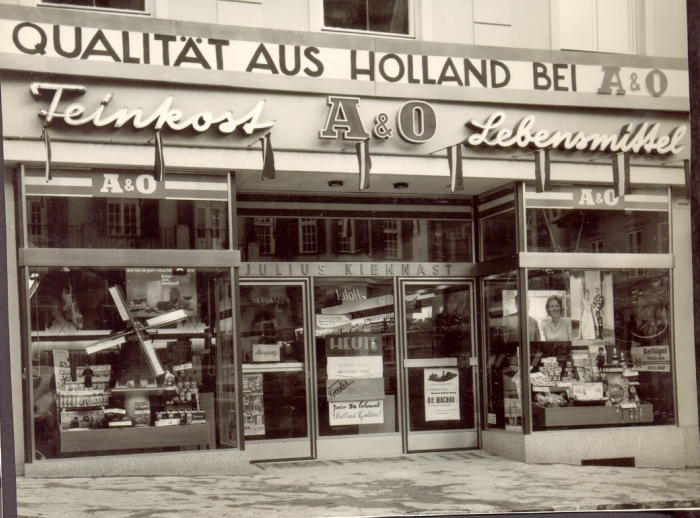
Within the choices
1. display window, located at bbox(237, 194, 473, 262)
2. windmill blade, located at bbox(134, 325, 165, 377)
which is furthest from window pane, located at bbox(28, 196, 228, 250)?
display window, located at bbox(237, 194, 473, 262)

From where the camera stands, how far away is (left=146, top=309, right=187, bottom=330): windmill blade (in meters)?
7.20

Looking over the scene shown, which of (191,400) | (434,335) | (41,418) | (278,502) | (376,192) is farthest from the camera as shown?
(434,335)

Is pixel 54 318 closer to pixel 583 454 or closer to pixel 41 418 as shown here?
pixel 41 418

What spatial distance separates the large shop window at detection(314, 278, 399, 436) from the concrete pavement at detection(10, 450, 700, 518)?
98 centimetres

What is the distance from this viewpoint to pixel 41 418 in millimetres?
6723

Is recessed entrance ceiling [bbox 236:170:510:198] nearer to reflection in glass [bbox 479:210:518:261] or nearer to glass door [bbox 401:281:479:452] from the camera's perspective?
reflection in glass [bbox 479:210:518:261]

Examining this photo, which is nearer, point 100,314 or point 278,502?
point 278,502

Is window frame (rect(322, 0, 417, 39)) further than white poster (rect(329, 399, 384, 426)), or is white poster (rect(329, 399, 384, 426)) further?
white poster (rect(329, 399, 384, 426))

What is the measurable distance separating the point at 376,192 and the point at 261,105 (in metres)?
1.54

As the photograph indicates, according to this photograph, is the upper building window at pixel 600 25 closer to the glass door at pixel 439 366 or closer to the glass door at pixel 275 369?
the glass door at pixel 439 366

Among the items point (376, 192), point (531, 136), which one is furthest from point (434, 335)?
point (531, 136)

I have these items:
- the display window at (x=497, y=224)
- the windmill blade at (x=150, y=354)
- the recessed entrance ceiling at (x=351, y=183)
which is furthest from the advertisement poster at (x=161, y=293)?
the display window at (x=497, y=224)

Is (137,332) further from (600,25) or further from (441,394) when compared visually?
(600,25)

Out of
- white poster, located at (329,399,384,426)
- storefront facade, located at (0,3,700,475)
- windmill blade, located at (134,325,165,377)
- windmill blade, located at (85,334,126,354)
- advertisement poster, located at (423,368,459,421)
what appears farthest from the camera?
advertisement poster, located at (423,368,459,421)
